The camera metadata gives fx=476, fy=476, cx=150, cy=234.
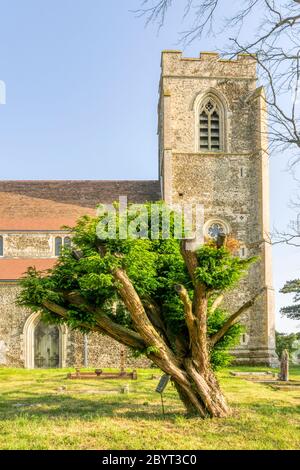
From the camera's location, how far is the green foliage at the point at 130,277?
358 inches

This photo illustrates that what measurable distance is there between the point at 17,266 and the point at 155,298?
1567 cm

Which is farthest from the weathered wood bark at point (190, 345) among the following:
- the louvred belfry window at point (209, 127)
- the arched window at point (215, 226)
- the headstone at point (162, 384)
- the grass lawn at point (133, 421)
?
the louvred belfry window at point (209, 127)

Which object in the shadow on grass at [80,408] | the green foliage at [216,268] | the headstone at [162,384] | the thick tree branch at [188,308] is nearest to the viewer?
the thick tree branch at [188,308]

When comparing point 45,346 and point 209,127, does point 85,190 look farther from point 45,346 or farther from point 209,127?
point 45,346

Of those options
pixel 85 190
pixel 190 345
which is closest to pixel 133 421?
pixel 190 345

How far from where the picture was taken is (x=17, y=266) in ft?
80.8

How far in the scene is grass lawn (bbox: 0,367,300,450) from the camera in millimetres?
7266

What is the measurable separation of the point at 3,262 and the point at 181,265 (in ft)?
55.3

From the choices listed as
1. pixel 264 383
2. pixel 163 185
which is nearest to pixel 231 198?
pixel 163 185

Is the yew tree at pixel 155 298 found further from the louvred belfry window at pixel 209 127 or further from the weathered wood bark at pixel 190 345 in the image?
the louvred belfry window at pixel 209 127

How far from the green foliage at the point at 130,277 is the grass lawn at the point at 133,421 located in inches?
68.7
